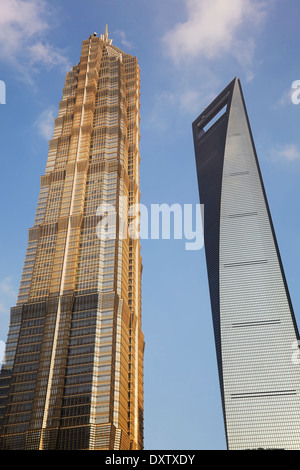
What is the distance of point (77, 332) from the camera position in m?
158

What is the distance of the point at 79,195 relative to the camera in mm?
194500

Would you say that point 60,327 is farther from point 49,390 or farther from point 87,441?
point 87,441

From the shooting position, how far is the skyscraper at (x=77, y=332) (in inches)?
5522

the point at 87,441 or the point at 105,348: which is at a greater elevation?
the point at 105,348

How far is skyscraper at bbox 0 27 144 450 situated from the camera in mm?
140250

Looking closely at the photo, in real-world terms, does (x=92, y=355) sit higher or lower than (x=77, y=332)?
lower

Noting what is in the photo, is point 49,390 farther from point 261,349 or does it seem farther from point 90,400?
point 261,349

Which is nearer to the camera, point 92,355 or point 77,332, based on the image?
point 92,355
